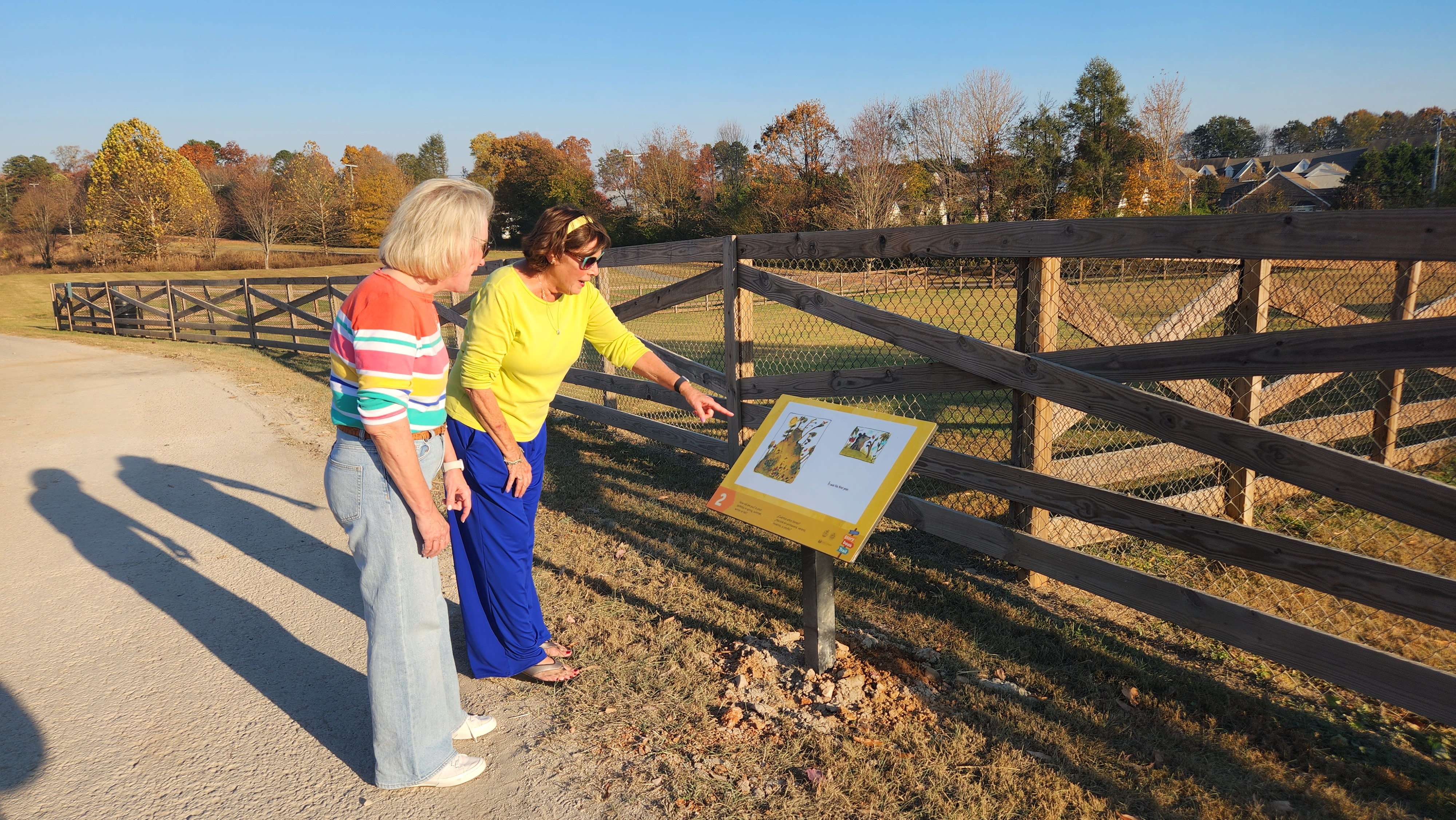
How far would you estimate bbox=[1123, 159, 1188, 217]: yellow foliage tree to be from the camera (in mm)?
41781

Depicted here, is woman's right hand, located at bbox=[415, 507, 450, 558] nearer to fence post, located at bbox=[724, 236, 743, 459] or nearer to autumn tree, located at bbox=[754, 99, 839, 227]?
fence post, located at bbox=[724, 236, 743, 459]

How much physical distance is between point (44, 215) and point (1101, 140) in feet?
202

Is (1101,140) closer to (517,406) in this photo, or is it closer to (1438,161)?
(1438,161)

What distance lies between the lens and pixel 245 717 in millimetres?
3281

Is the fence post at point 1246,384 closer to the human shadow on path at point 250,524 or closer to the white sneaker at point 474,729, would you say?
the white sneaker at point 474,729

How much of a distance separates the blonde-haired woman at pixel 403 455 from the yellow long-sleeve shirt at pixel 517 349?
43 cm

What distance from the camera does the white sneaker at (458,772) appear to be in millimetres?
2824

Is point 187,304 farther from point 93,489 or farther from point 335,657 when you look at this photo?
point 335,657

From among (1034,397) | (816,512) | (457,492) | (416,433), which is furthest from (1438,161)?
(416,433)

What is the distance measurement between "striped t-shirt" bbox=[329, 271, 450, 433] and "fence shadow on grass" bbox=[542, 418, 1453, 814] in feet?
6.98

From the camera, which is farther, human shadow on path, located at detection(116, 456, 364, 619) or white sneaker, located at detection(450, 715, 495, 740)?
human shadow on path, located at detection(116, 456, 364, 619)

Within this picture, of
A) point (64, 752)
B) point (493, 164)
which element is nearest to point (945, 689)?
point (64, 752)

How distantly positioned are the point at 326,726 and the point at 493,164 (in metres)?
77.9

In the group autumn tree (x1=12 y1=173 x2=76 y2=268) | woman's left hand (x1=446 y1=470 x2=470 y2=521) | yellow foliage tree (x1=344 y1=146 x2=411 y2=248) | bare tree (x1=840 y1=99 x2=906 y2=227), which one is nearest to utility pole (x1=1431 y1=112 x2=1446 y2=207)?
bare tree (x1=840 y1=99 x2=906 y2=227)
